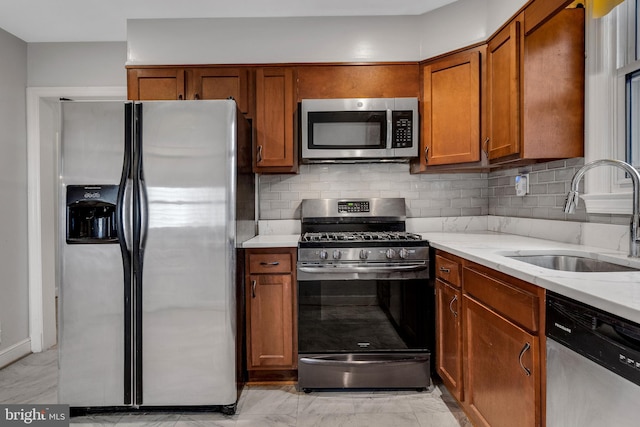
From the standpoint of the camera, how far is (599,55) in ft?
6.00

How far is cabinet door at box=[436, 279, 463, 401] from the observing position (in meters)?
1.90

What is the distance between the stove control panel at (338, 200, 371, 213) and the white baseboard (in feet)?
8.60

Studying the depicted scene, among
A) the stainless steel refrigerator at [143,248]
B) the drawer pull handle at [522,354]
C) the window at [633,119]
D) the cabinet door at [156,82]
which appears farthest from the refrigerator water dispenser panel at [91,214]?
the window at [633,119]

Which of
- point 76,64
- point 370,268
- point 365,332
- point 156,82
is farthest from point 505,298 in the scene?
point 76,64

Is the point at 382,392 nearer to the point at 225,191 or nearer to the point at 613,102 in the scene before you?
the point at 225,191

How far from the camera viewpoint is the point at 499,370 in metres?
1.48

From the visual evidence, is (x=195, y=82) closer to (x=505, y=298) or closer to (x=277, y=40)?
(x=277, y=40)

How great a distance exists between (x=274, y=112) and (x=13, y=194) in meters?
2.05

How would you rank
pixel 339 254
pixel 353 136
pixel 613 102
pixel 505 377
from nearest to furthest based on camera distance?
pixel 505 377, pixel 613 102, pixel 339 254, pixel 353 136

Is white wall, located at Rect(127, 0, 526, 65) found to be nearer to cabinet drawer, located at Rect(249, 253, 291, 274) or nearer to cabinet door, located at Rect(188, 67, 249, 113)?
cabinet door, located at Rect(188, 67, 249, 113)

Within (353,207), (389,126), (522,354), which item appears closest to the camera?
(522,354)

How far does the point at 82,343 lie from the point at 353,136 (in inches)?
79.1

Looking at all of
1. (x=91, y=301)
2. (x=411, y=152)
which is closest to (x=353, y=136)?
(x=411, y=152)

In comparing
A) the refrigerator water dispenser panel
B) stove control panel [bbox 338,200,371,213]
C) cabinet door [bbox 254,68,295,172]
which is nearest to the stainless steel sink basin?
stove control panel [bbox 338,200,371,213]
